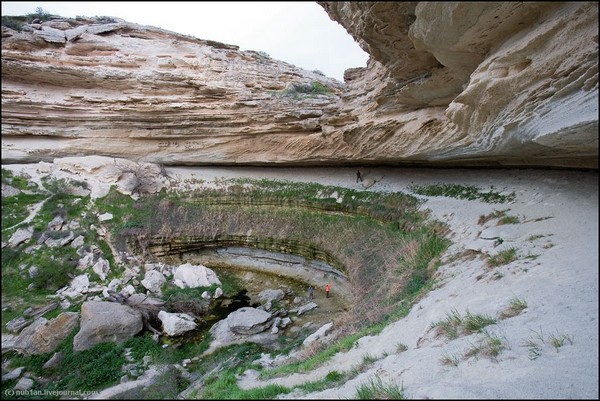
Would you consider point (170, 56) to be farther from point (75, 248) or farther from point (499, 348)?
point (499, 348)

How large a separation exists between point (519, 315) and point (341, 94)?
Answer: 15.9 m

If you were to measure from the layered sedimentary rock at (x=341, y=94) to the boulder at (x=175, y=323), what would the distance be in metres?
10.1

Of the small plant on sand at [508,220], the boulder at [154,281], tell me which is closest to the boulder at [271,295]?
the boulder at [154,281]

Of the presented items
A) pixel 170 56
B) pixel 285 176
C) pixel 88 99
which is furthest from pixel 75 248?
pixel 170 56

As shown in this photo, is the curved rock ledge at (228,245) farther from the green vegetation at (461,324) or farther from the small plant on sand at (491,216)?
the green vegetation at (461,324)

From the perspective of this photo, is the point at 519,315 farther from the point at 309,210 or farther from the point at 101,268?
the point at 101,268

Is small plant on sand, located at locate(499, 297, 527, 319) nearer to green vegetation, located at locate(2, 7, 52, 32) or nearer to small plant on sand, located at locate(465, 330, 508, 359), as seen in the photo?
small plant on sand, located at locate(465, 330, 508, 359)

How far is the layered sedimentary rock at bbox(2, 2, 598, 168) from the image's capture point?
17.3 ft

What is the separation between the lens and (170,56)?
65.8ft

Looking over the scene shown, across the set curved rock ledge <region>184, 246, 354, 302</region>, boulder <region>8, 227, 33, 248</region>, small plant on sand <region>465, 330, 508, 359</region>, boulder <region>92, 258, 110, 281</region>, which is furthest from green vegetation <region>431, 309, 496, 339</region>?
boulder <region>8, 227, 33, 248</region>

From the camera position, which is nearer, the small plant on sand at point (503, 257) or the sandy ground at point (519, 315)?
the sandy ground at point (519, 315)

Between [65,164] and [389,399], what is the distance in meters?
21.2

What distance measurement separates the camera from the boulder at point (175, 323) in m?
11.1

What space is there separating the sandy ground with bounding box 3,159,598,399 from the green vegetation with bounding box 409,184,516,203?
0.29 metres
